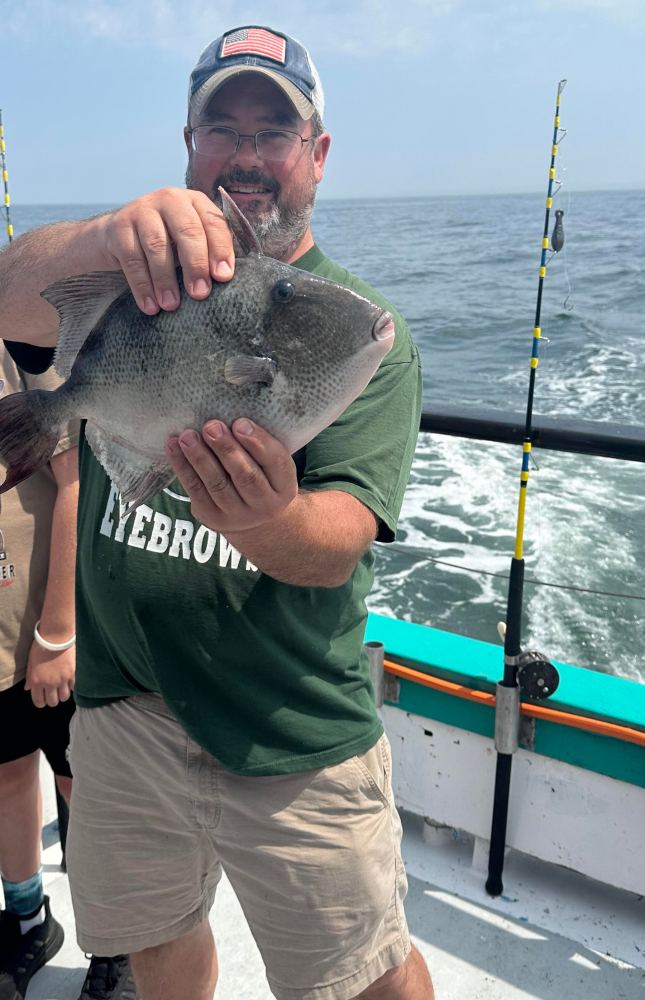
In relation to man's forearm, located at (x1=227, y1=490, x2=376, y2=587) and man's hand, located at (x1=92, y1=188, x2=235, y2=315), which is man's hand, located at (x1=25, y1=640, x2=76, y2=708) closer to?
man's forearm, located at (x1=227, y1=490, x2=376, y2=587)

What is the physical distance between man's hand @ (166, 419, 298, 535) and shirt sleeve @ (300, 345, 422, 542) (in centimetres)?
24

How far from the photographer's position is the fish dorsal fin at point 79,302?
1434mm

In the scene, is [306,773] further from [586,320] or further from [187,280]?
[586,320]

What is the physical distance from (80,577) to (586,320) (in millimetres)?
12974

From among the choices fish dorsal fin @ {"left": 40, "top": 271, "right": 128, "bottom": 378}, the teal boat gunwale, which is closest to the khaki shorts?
fish dorsal fin @ {"left": 40, "top": 271, "right": 128, "bottom": 378}

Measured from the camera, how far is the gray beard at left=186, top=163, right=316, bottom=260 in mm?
1806

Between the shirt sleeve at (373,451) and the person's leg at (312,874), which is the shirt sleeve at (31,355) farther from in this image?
the person's leg at (312,874)

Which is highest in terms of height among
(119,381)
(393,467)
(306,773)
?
(119,381)

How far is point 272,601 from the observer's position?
171cm

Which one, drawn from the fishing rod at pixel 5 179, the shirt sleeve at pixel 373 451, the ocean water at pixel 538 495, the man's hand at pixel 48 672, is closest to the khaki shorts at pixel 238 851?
the man's hand at pixel 48 672

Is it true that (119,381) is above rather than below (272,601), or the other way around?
above

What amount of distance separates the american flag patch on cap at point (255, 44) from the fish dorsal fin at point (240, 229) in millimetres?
767

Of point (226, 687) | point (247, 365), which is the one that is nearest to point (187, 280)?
point (247, 365)

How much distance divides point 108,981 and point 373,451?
1758 millimetres
